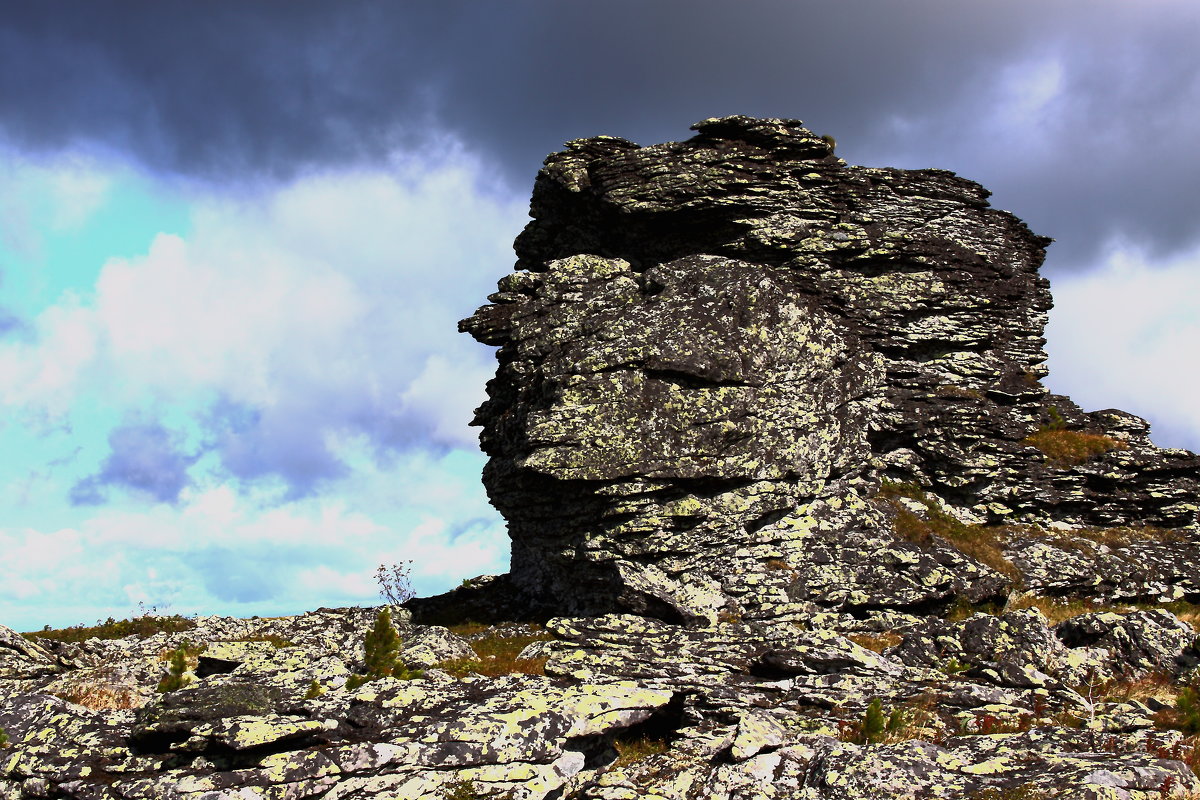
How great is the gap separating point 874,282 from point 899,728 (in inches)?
1152

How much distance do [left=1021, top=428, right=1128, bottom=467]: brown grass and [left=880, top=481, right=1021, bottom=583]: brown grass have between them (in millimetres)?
4998

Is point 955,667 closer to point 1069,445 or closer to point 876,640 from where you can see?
point 876,640

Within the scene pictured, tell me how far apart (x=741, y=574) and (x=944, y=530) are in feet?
34.0

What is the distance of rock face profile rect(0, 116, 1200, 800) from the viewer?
17.5 meters

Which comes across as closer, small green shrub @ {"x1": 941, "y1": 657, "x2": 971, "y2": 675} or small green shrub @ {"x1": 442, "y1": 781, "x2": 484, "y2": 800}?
small green shrub @ {"x1": 442, "y1": 781, "x2": 484, "y2": 800}

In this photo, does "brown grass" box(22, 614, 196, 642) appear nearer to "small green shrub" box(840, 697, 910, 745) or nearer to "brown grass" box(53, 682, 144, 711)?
"brown grass" box(53, 682, 144, 711)

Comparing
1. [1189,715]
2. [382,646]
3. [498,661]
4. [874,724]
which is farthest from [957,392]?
[382,646]

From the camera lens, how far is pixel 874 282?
4475 cm

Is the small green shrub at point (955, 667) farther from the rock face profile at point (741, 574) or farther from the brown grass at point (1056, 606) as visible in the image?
the brown grass at point (1056, 606)

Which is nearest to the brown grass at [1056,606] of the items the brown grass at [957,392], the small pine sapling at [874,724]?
the brown grass at [957,392]

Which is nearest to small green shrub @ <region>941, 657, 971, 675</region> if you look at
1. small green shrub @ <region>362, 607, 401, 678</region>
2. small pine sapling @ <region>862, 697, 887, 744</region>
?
small pine sapling @ <region>862, 697, 887, 744</region>

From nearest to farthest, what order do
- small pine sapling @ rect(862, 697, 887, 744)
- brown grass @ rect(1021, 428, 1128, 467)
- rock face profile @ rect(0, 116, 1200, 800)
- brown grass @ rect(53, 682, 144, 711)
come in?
rock face profile @ rect(0, 116, 1200, 800)
small pine sapling @ rect(862, 697, 887, 744)
brown grass @ rect(53, 682, 144, 711)
brown grass @ rect(1021, 428, 1128, 467)

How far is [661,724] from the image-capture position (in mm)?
20625

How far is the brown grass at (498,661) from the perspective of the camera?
Answer: 2533cm
